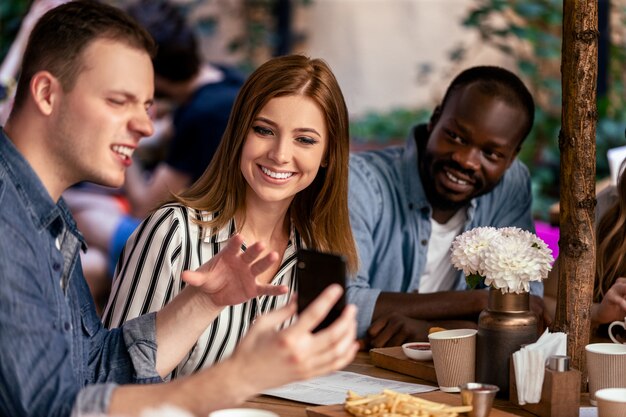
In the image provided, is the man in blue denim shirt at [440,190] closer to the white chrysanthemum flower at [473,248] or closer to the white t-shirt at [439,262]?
the white t-shirt at [439,262]

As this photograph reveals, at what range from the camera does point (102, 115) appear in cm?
170

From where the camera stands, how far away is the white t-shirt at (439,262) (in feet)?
10.5

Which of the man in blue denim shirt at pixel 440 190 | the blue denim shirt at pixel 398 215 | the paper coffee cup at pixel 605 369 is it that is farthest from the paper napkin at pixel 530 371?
the blue denim shirt at pixel 398 215

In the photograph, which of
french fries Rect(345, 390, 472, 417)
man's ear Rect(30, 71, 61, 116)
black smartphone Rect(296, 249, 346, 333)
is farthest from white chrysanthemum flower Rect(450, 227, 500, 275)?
man's ear Rect(30, 71, 61, 116)

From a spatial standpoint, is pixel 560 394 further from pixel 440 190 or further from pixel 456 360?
pixel 440 190

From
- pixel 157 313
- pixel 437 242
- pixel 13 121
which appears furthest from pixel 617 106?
pixel 13 121

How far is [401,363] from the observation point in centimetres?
231

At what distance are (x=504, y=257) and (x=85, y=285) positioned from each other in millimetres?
866

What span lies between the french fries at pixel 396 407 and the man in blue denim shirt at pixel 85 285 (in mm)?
217

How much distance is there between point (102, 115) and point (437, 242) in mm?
1706

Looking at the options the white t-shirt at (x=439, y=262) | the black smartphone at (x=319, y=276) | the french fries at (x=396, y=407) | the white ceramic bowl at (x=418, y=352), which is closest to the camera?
the black smartphone at (x=319, y=276)

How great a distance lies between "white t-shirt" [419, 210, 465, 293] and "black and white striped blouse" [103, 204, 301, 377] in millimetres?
777

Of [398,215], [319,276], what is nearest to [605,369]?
[319,276]

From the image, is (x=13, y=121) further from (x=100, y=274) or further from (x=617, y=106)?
(x=617, y=106)
